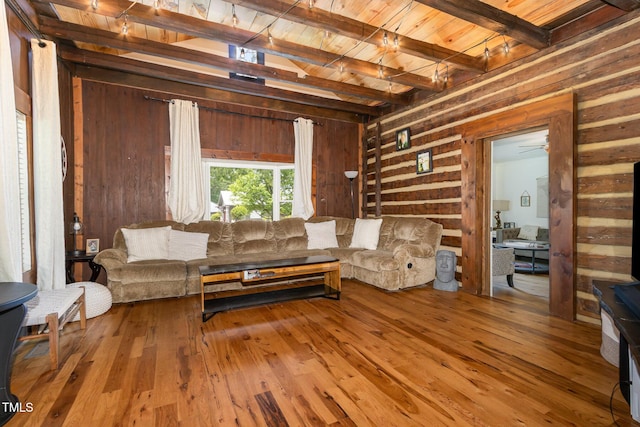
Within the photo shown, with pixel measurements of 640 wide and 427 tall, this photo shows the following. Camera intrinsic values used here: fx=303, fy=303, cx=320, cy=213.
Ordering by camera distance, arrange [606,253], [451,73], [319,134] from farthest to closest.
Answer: [319,134]
[451,73]
[606,253]

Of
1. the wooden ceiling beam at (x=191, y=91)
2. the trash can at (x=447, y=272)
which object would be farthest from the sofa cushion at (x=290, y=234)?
the trash can at (x=447, y=272)

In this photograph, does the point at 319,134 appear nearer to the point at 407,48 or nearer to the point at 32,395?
the point at 407,48

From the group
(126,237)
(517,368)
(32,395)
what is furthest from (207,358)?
(126,237)

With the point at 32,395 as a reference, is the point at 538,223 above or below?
above

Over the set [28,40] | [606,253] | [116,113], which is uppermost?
[28,40]

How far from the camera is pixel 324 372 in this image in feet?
6.65

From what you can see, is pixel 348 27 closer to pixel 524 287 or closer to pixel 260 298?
pixel 260 298

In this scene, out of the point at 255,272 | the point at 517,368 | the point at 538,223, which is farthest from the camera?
the point at 538,223

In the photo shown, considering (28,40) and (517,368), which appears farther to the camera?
(28,40)

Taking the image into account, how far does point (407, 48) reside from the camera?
3.24m

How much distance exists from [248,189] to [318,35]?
259cm

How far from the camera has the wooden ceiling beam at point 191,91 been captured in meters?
4.04

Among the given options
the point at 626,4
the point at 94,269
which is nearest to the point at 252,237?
the point at 94,269

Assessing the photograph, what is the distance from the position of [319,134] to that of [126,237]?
3.53 m
